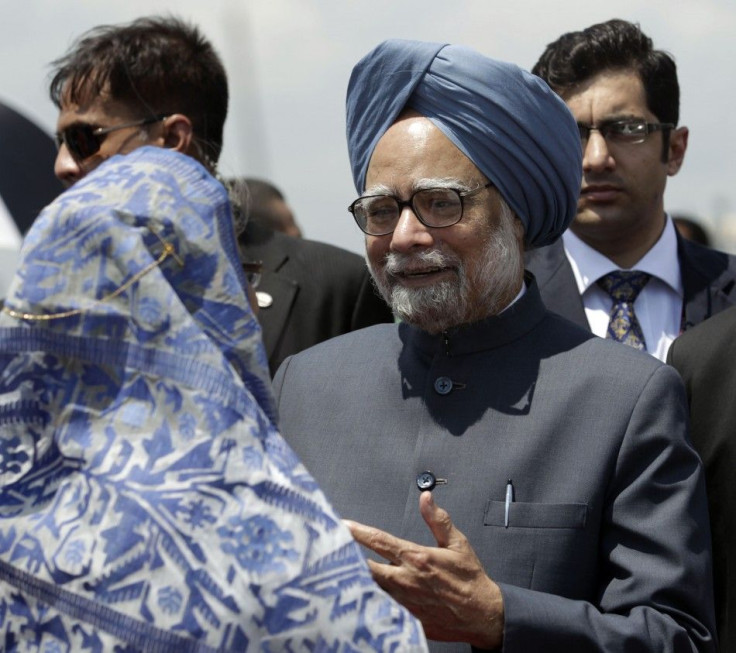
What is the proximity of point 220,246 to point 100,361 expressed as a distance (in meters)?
0.25

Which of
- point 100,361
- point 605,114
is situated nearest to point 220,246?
point 100,361

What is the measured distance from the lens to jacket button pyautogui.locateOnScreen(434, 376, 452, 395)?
3.05 meters

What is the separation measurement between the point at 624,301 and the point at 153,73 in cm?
186

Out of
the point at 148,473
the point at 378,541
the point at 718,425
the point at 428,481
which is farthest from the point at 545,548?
the point at 148,473

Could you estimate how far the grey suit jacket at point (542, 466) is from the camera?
2684 millimetres

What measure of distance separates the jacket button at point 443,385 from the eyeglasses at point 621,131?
5.78 ft

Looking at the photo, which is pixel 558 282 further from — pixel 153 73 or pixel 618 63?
pixel 153 73

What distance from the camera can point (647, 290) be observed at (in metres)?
4.47

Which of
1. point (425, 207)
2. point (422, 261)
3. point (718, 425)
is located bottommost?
A: point (718, 425)

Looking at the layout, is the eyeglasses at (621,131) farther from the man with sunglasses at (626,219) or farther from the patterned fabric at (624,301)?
the patterned fabric at (624,301)

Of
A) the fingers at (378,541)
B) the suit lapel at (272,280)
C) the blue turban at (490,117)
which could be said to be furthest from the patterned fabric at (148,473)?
the suit lapel at (272,280)

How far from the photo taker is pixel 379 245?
3.19 metres

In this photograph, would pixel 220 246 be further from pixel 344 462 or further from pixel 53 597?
pixel 344 462

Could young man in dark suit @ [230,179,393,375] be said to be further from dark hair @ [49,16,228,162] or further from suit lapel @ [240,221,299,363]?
dark hair @ [49,16,228,162]
